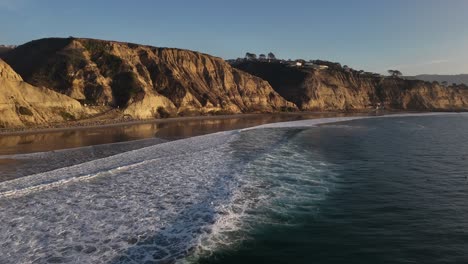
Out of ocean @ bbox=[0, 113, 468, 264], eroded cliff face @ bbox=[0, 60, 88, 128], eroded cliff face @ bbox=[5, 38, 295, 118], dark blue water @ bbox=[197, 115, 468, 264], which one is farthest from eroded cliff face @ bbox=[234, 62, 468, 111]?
dark blue water @ bbox=[197, 115, 468, 264]

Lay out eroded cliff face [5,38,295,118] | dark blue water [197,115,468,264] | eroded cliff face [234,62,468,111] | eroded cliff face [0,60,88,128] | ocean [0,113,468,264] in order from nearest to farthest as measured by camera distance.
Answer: dark blue water [197,115,468,264]
ocean [0,113,468,264]
eroded cliff face [0,60,88,128]
eroded cliff face [5,38,295,118]
eroded cliff face [234,62,468,111]

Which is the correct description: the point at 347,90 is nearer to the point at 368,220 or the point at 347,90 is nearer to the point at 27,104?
the point at 27,104

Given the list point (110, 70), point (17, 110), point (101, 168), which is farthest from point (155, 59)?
point (101, 168)

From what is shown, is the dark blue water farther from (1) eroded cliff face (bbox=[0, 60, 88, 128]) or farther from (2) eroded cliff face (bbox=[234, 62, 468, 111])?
(2) eroded cliff face (bbox=[234, 62, 468, 111])

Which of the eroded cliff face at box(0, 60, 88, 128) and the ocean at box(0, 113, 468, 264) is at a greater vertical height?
the eroded cliff face at box(0, 60, 88, 128)

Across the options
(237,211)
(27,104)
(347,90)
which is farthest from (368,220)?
(347,90)
